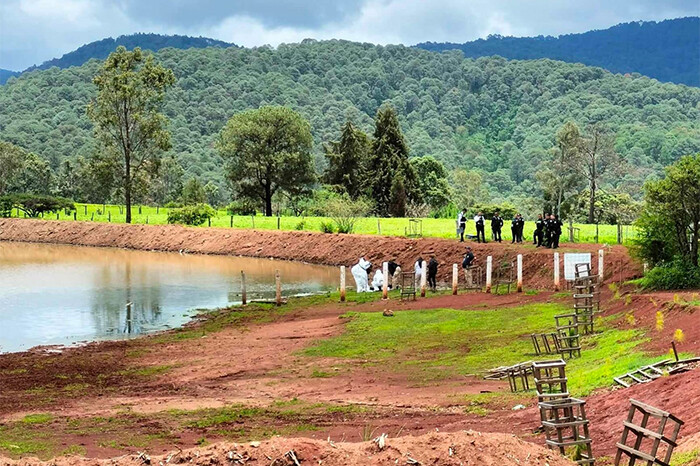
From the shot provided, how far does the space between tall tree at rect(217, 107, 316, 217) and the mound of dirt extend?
78128 mm

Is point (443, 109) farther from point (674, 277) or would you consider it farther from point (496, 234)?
point (674, 277)

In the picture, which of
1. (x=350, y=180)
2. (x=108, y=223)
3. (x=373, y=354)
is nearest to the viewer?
(x=373, y=354)

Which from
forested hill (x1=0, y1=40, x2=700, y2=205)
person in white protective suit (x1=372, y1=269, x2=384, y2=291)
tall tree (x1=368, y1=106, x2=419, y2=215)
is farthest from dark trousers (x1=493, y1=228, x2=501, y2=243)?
forested hill (x1=0, y1=40, x2=700, y2=205)

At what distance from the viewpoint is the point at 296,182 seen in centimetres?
9069

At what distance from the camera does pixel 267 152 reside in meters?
89.6

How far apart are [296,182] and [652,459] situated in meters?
80.7

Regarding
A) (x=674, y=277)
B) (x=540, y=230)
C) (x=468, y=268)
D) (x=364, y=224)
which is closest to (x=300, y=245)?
(x=364, y=224)

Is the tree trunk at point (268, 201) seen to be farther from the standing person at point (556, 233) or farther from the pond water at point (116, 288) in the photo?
the standing person at point (556, 233)

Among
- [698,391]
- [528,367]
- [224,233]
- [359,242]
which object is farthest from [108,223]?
[698,391]

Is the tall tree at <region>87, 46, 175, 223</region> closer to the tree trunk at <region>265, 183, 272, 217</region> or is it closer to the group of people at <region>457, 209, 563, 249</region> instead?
the tree trunk at <region>265, 183, 272, 217</region>

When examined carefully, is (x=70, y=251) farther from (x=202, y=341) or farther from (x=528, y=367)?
(x=528, y=367)

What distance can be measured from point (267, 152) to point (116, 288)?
144 ft

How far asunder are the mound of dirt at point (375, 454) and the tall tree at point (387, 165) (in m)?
73.0

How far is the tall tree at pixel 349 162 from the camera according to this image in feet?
297
